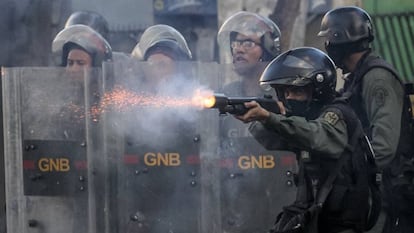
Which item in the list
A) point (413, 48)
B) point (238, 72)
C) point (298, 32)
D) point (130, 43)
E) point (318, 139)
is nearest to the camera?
point (318, 139)

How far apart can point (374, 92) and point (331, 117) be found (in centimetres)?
81

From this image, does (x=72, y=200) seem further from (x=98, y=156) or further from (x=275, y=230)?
(x=275, y=230)

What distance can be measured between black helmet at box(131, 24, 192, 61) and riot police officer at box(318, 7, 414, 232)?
123cm

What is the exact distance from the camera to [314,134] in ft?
14.0

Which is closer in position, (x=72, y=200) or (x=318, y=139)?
(x=318, y=139)

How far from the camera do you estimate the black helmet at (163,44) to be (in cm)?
632

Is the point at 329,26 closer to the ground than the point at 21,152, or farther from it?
farther from it

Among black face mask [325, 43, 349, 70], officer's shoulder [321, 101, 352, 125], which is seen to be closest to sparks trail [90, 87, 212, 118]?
black face mask [325, 43, 349, 70]

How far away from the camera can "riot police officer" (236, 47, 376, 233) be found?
427cm

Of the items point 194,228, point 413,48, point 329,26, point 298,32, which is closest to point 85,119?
point 194,228

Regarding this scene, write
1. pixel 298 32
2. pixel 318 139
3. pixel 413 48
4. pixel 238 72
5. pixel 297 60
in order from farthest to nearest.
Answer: pixel 298 32 < pixel 413 48 < pixel 238 72 < pixel 297 60 < pixel 318 139

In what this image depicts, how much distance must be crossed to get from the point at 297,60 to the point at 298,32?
4.99m

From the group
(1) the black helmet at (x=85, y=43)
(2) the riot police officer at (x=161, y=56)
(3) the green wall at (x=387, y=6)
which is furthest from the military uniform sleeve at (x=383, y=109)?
(3) the green wall at (x=387, y=6)

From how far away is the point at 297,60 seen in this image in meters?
4.55
